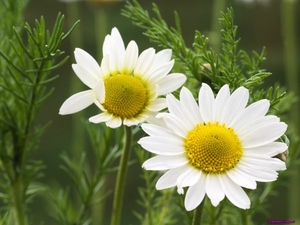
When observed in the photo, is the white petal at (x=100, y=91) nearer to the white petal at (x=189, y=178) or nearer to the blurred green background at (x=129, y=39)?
the white petal at (x=189, y=178)

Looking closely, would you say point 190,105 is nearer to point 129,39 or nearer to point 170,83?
point 170,83

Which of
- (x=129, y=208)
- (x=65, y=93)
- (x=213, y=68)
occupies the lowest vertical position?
(x=129, y=208)

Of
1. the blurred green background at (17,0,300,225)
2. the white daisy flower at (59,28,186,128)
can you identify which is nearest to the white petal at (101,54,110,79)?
the white daisy flower at (59,28,186,128)

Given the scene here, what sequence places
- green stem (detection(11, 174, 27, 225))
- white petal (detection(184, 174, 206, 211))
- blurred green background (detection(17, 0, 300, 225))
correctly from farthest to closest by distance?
blurred green background (detection(17, 0, 300, 225))
green stem (detection(11, 174, 27, 225))
white petal (detection(184, 174, 206, 211))

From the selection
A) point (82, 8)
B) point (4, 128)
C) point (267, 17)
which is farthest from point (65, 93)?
point (4, 128)

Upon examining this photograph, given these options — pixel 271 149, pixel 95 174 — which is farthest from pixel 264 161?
pixel 95 174

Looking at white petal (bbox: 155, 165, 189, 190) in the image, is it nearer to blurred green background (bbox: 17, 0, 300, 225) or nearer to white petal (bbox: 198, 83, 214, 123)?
white petal (bbox: 198, 83, 214, 123)

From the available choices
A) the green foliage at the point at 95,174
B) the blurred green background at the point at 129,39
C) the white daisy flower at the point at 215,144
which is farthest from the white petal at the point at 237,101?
the blurred green background at the point at 129,39

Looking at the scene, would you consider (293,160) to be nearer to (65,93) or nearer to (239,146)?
(239,146)
